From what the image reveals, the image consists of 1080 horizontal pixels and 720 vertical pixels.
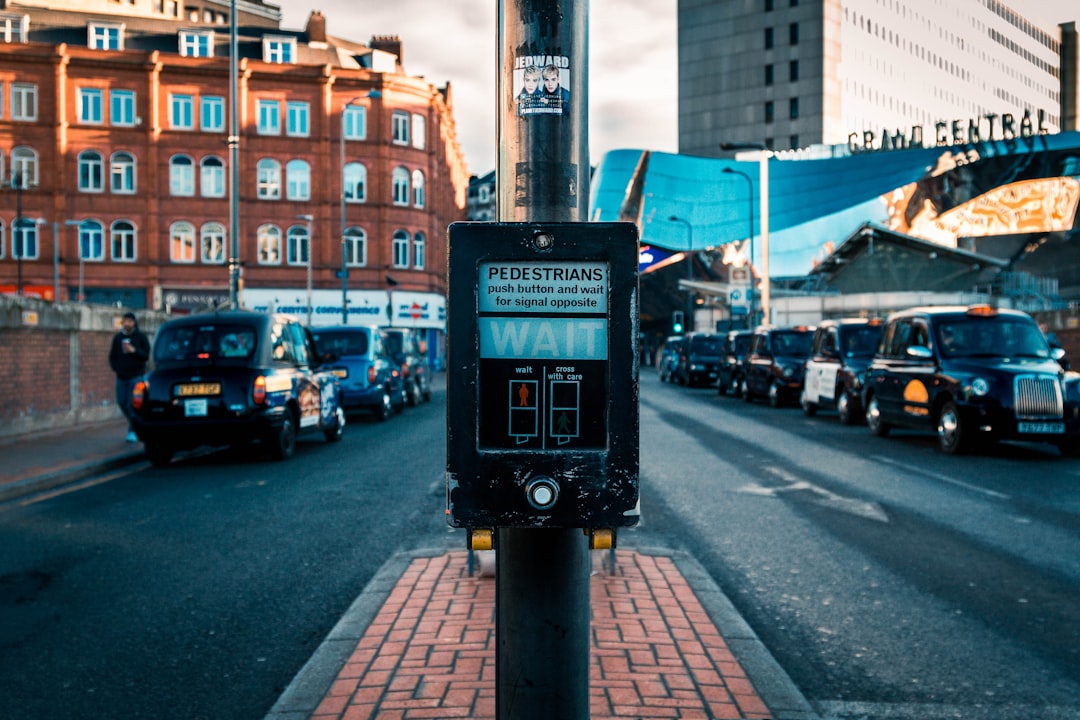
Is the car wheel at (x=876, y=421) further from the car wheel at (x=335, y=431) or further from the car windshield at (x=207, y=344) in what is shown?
the car windshield at (x=207, y=344)

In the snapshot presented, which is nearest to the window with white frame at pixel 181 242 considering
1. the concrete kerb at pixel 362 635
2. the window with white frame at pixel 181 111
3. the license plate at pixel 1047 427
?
the window with white frame at pixel 181 111

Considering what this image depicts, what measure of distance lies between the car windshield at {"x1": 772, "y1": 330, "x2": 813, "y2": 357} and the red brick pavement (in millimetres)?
20330

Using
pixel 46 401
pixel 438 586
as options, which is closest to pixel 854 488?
pixel 438 586

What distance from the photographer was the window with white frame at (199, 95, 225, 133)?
2020 inches

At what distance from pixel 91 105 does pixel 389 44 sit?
56.8 feet

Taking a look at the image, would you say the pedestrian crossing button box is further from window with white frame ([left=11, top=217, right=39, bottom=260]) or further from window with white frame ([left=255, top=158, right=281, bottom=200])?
window with white frame ([left=11, top=217, right=39, bottom=260])

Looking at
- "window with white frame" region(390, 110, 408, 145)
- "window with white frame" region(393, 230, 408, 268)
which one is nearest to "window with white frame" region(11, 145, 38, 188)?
"window with white frame" region(390, 110, 408, 145)

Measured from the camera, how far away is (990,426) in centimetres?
1284

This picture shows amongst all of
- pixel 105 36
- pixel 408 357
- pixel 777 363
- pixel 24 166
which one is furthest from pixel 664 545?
pixel 105 36

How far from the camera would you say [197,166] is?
5128 cm

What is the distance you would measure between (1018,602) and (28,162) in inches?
2079

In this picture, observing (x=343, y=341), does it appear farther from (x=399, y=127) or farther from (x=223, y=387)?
(x=399, y=127)

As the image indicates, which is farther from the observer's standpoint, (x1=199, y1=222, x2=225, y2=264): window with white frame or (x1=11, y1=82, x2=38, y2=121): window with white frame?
(x1=199, y1=222, x2=225, y2=264): window with white frame

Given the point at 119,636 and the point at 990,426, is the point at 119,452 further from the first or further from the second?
the point at 990,426
